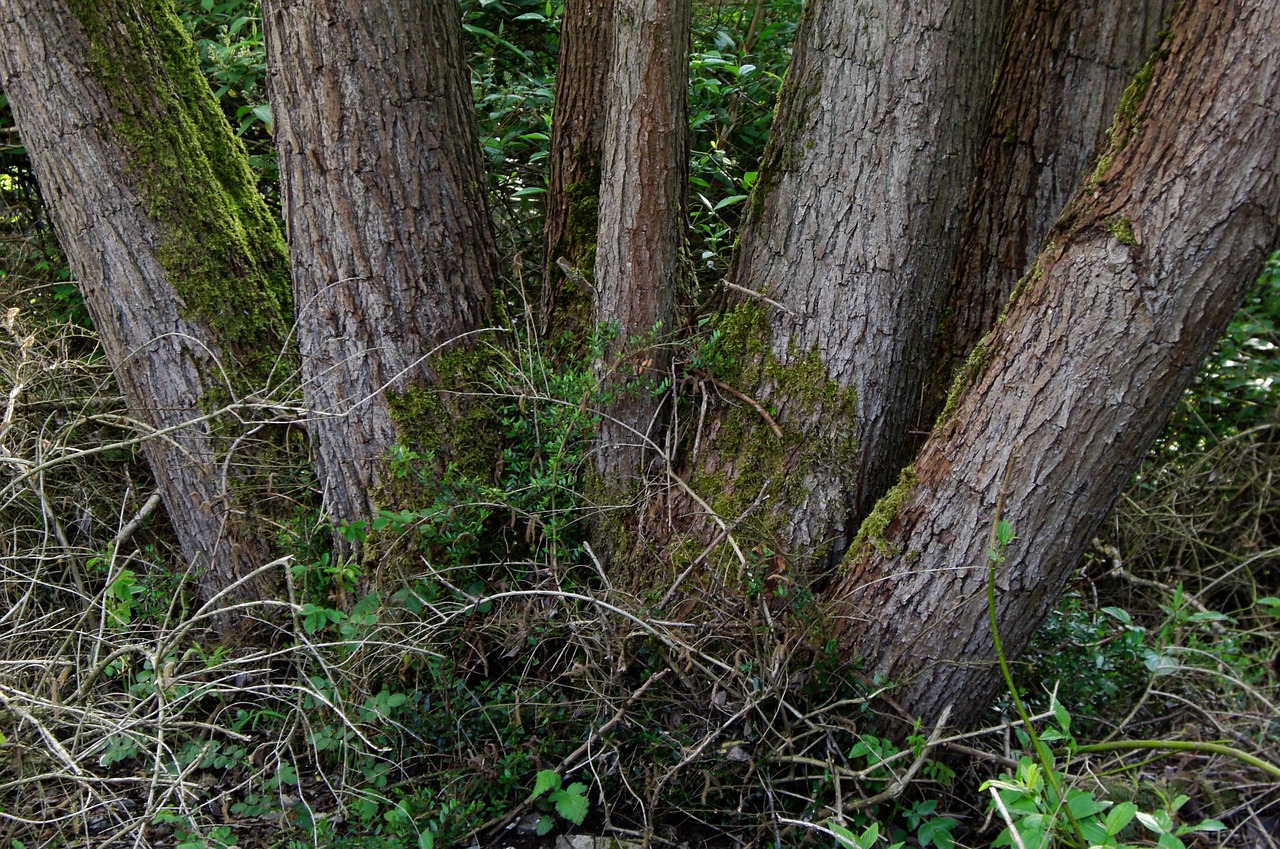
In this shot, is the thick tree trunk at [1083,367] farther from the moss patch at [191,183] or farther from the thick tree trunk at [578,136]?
the moss patch at [191,183]

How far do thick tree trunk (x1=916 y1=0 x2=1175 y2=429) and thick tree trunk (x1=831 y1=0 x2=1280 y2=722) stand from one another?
442 millimetres

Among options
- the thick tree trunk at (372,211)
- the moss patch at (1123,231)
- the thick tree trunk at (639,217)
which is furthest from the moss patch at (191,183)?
the moss patch at (1123,231)

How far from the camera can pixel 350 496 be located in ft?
10.2

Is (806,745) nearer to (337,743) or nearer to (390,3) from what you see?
(337,743)

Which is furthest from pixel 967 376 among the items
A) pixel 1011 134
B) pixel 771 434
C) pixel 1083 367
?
pixel 1011 134

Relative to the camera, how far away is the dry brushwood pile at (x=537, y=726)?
2.47 m

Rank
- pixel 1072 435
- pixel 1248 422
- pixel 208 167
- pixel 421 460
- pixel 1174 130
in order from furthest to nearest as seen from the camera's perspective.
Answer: pixel 1248 422 < pixel 208 167 < pixel 421 460 < pixel 1072 435 < pixel 1174 130

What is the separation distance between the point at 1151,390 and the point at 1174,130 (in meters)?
0.63

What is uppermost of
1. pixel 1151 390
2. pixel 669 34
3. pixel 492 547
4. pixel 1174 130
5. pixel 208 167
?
pixel 669 34

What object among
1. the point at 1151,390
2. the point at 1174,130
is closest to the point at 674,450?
the point at 1151,390

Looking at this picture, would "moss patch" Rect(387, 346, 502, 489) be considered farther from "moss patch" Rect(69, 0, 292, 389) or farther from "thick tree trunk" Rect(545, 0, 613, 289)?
"moss patch" Rect(69, 0, 292, 389)

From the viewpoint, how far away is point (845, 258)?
2.69m

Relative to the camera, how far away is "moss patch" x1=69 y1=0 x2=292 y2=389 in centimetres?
305

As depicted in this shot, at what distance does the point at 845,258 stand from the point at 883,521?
0.81 metres
